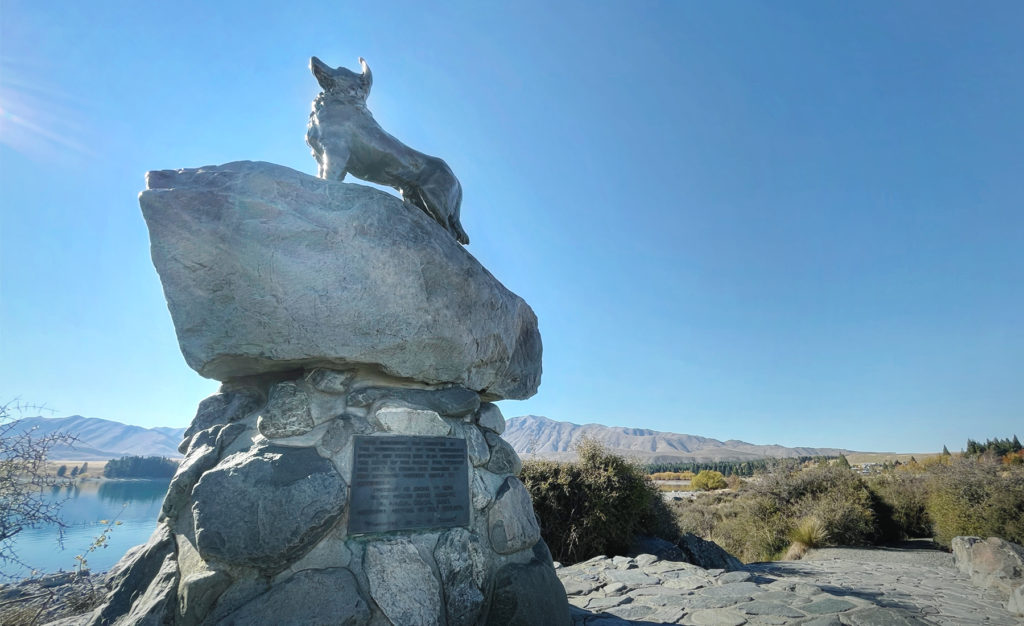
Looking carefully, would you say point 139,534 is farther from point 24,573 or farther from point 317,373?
point 317,373

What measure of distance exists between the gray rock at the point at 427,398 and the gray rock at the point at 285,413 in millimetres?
303

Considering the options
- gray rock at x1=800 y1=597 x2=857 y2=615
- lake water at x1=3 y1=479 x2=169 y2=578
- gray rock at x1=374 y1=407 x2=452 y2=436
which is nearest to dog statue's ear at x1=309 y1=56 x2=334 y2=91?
gray rock at x1=374 y1=407 x2=452 y2=436

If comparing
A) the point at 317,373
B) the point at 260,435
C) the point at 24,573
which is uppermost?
the point at 317,373

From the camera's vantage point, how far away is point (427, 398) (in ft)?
11.2

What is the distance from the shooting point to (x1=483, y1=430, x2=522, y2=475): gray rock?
3.61m

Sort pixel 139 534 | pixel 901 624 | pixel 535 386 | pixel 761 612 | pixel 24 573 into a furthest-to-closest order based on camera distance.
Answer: pixel 139 534 → pixel 24 573 → pixel 535 386 → pixel 761 612 → pixel 901 624

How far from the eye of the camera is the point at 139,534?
11555 millimetres

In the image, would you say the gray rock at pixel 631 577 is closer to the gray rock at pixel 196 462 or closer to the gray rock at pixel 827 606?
the gray rock at pixel 827 606

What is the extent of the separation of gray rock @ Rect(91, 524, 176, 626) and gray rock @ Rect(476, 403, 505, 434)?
209 centimetres

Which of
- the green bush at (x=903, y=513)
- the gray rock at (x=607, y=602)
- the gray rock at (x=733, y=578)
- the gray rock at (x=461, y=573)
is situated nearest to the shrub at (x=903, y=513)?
the green bush at (x=903, y=513)

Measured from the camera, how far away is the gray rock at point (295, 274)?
9.27ft

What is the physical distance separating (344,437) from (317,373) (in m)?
0.47

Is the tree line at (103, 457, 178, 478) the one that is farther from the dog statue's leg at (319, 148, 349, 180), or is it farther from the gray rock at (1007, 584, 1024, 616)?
the gray rock at (1007, 584, 1024, 616)

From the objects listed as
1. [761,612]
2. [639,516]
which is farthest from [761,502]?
[761,612]
